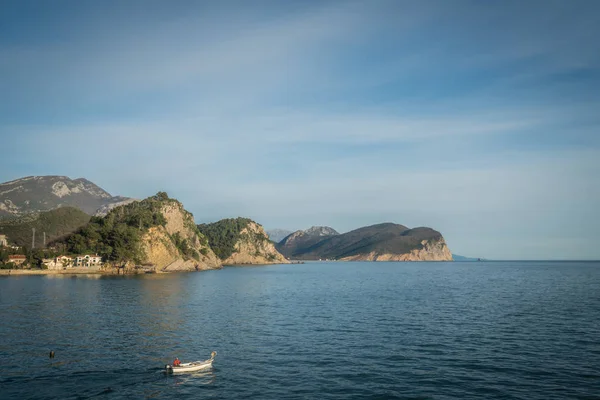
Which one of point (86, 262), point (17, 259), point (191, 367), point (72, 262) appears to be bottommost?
point (191, 367)

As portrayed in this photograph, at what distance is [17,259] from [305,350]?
190 metres

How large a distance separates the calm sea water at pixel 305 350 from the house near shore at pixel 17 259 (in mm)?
128665

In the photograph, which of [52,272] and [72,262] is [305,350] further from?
[72,262]

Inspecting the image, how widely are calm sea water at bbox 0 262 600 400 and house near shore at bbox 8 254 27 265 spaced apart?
422 feet

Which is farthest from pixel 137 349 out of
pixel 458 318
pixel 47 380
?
pixel 458 318

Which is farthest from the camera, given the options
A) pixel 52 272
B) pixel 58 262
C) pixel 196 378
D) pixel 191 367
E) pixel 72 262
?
pixel 72 262

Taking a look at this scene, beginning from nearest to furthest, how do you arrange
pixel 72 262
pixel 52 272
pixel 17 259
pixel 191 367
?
pixel 191 367 → pixel 52 272 → pixel 17 259 → pixel 72 262

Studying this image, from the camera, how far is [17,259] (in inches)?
7372

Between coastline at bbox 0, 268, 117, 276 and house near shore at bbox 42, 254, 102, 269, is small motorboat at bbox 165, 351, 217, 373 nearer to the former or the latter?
coastline at bbox 0, 268, 117, 276

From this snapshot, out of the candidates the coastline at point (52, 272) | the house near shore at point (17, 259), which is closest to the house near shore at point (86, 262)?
the coastline at point (52, 272)

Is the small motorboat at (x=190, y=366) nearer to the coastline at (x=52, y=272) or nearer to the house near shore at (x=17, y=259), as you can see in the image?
the coastline at (x=52, y=272)

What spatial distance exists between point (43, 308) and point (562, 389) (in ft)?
249

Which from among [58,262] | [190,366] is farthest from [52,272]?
[190,366]

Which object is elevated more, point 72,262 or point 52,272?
point 72,262
